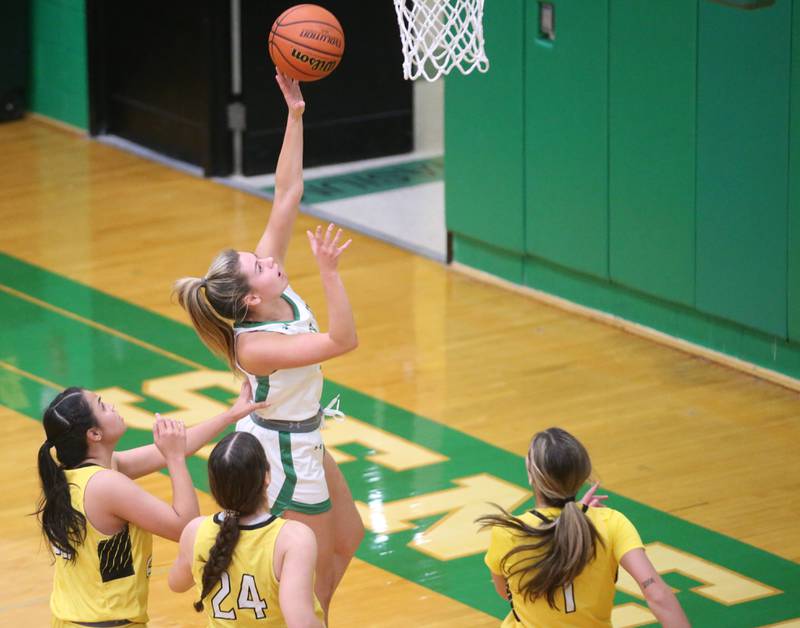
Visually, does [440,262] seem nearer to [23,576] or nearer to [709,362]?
[709,362]

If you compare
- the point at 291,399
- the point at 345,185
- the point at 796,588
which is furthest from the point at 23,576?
the point at 345,185

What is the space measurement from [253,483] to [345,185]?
820cm

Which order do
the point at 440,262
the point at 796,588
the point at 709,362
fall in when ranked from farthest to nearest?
the point at 440,262
the point at 709,362
the point at 796,588

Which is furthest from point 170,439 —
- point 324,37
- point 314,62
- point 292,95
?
point 324,37

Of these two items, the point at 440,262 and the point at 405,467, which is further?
the point at 440,262

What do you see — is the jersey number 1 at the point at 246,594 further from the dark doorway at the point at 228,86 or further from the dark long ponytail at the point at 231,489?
the dark doorway at the point at 228,86

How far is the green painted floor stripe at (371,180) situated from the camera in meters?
12.1

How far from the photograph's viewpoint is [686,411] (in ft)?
26.7

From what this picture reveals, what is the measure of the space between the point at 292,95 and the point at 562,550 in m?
2.25

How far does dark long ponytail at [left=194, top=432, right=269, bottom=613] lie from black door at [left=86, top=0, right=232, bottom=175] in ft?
27.2

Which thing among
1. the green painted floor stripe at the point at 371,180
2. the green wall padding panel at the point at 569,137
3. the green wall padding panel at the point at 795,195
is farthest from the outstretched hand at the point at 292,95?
the green painted floor stripe at the point at 371,180

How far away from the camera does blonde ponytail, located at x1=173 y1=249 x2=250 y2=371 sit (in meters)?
5.22

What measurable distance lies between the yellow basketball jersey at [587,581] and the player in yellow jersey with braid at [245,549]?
0.57 m

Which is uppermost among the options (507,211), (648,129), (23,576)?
(648,129)
